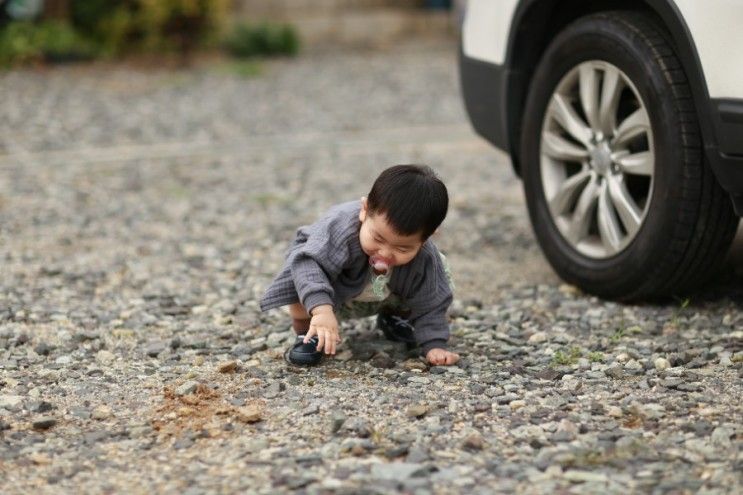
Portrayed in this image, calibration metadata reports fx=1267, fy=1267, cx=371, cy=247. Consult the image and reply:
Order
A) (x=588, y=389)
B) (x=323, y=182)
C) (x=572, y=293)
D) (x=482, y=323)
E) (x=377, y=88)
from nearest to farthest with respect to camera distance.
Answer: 1. (x=588, y=389)
2. (x=482, y=323)
3. (x=572, y=293)
4. (x=323, y=182)
5. (x=377, y=88)

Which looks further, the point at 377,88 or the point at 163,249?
the point at 377,88

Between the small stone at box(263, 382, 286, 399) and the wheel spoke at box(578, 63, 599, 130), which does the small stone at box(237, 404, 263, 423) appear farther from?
the wheel spoke at box(578, 63, 599, 130)

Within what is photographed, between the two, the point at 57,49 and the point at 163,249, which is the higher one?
the point at 57,49

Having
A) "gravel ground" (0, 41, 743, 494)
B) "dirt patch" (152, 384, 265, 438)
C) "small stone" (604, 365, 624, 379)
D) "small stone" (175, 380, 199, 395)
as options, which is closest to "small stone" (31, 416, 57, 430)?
"gravel ground" (0, 41, 743, 494)

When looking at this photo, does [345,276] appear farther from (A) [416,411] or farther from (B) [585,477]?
(B) [585,477]

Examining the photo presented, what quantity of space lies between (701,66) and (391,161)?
3.96 meters

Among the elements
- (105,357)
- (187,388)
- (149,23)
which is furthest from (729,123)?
(149,23)

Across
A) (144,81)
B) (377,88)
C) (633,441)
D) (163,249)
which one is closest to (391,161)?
(163,249)

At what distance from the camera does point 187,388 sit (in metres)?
3.56

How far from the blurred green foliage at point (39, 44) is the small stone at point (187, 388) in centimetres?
844

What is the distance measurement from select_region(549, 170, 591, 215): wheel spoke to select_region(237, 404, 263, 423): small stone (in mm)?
1686

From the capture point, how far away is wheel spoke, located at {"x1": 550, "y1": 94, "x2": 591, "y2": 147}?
14.7ft

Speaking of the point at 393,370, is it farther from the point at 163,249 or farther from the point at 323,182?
the point at 323,182

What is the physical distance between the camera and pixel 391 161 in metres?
7.69
